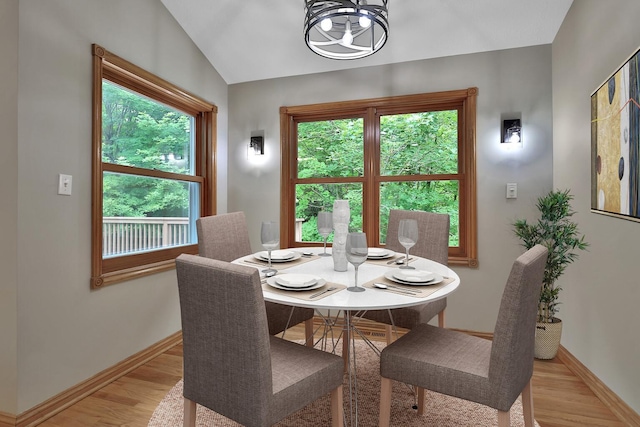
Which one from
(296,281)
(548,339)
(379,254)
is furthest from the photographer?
(548,339)

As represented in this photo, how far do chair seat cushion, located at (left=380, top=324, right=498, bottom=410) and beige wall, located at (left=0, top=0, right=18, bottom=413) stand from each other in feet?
5.83

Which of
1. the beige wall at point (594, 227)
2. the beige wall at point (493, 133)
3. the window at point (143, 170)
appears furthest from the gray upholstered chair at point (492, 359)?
the window at point (143, 170)

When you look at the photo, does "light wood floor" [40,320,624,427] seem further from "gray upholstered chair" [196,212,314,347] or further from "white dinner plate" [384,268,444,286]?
"white dinner plate" [384,268,444,286]

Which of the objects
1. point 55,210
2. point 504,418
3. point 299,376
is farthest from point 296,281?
point 55,210

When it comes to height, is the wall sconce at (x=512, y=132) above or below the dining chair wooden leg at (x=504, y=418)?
above

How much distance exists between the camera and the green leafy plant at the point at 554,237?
2.47m

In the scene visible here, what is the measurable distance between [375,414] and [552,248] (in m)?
1.62

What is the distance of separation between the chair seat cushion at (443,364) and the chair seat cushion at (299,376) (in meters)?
0.24

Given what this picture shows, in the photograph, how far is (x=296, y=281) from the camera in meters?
1.47

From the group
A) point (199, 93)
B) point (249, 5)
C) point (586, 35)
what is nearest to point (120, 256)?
point (199, 93)

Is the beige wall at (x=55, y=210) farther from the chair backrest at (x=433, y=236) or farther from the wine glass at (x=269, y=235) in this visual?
the chair backrest at (x=433, y=236)

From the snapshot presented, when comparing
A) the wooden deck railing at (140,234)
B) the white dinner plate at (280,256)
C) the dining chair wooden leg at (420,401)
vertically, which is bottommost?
the dining chair wooden leg at (420,401)

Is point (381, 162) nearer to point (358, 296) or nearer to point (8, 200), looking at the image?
point (358, 296)

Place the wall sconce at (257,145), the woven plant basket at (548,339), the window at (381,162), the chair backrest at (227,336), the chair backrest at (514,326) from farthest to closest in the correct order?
the wall sconce at (257,145)
the window at (381,162)
the woven plant basket at (548,339)
the chair backrest at (514,326)
the chair backrest at (227,336)
